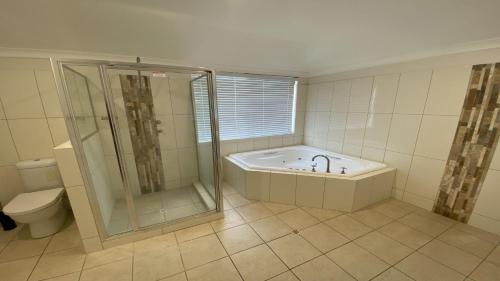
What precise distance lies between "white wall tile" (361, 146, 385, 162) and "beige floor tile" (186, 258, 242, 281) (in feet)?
7.60

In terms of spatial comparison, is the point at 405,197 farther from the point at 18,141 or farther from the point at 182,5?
the point at 18,141

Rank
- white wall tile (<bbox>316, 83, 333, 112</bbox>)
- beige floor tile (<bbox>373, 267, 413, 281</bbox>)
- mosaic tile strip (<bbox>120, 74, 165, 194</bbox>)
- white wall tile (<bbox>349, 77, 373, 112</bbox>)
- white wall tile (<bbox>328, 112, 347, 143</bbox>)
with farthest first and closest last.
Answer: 1. white wall tile (<bbox>316, 83, 333, 112</bbox>)
2. white wall tile (<bbox>328, 112, 347, 143</bbox>)
3. white wall tile (<bbox>349, 77, 373, 112</bbox>)
4. mosaic tile strip (<bbox>120, 74, 165, 194</bbox>)
5. beige floor tile (<bbox>373, 267, 413, 281</bbox>)

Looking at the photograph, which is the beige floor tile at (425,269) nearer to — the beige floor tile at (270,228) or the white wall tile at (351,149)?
the beige floor tile at (270,228)

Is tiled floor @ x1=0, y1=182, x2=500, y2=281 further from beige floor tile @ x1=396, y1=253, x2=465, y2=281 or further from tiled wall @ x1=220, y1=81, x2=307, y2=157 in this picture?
tiled wall @ x1=220, y1=81, x2=307, y2=157

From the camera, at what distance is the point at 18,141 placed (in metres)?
1.95

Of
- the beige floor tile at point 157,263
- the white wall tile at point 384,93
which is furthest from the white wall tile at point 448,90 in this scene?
the beige floor tile at point 157,263

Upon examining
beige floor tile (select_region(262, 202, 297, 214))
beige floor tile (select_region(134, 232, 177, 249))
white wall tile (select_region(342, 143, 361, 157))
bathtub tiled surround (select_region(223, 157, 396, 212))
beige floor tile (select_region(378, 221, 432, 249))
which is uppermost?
white wall tile (select_region(342, 143, 361, 157))

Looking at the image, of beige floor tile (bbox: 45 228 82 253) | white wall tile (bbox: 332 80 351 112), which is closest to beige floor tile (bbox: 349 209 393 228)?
white wall tile (bbox: 332 80 351 112)

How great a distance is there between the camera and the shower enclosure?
1547 millimetres

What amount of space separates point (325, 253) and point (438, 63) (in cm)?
224

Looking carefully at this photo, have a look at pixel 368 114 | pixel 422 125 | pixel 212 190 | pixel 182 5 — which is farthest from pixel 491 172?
pixel 182 5

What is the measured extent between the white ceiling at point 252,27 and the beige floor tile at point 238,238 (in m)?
1.87

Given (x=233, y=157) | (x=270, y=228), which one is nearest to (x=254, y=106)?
(x=233, y=157)

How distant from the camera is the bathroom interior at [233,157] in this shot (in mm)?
1395
